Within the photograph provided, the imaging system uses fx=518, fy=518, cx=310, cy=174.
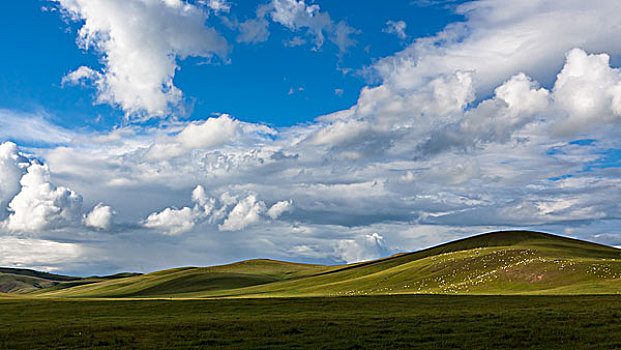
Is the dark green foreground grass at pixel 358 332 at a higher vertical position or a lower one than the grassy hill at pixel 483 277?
lower

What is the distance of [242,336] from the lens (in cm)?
3522

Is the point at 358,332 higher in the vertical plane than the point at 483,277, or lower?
lower

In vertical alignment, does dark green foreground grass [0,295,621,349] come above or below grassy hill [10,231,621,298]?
below

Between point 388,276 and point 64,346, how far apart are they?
110m

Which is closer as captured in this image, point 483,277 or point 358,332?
point 358,332

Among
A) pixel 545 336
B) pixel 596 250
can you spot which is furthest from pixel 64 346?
pixel 596 250

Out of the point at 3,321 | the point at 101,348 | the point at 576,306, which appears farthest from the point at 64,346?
the point at 576,306

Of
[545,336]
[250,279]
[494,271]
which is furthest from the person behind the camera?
[250,279]

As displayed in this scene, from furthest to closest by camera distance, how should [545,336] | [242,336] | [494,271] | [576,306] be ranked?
1. [494,271]
2. [576,306]
3. [242,336]
4. [545,336]

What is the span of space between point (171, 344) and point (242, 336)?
4.96 metres

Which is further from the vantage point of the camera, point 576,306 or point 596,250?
point 596,250

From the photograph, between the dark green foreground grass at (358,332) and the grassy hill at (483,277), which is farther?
the grassy hill at (483,277)

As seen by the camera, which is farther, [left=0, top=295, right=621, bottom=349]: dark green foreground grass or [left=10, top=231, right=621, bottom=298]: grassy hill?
[left=10, top=231, right=621, bottom=298]: grassy hill

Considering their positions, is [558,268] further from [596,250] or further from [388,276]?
[596,250]
